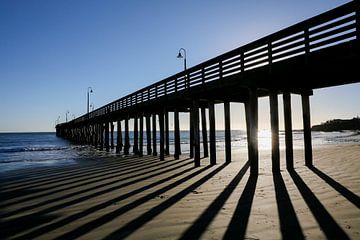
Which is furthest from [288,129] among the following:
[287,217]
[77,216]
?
[77,216]

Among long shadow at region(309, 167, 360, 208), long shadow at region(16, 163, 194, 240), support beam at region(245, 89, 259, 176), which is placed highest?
support beam at region(245, 89, 259, 176)

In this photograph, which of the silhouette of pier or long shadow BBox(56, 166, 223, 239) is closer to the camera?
long shadow BBox(56, 166, 223, 239)

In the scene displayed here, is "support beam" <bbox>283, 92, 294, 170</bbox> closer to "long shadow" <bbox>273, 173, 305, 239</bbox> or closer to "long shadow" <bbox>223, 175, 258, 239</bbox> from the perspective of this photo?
"long shadow" <bbox>273, 173, 305, 239</bbox>

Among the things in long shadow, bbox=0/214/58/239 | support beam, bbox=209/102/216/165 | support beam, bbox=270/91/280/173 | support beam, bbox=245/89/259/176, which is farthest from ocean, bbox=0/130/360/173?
support beam, bbox=270/91/280/173

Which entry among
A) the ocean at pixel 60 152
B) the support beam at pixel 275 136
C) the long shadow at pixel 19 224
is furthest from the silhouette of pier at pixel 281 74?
the ocean at pixel 60 152

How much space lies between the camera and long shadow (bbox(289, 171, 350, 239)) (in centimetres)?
408

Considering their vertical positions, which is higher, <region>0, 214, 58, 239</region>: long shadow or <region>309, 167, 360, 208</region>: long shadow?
<region>309, 167, 360, 208</region>: long shadow

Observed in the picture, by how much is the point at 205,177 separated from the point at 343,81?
5.38 meters

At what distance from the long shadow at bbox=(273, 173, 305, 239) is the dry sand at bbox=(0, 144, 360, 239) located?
1cm

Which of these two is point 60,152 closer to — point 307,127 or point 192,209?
point 307,127

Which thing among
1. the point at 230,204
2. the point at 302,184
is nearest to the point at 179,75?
the point at 302,184

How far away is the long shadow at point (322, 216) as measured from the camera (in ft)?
13.4

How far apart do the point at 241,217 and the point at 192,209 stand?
1.01 m

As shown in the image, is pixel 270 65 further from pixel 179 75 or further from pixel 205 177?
pixel 179 75
